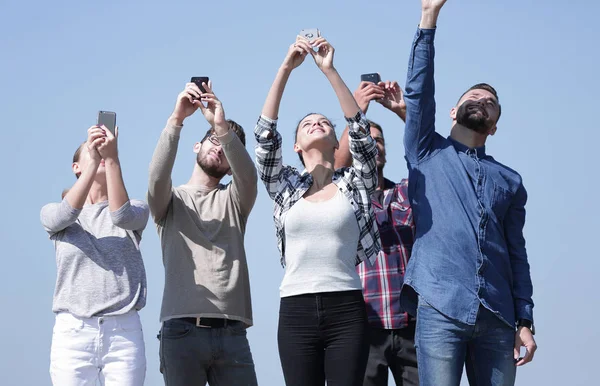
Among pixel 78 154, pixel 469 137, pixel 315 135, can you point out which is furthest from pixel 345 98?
pixel 78 154

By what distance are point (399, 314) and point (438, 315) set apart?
0.89 m

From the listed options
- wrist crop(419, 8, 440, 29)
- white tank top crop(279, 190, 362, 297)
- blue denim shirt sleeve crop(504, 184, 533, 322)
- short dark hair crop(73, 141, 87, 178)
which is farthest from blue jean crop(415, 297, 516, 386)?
short dark hair crop(73, 141, 87, 178)

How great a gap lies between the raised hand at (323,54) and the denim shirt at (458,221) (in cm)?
62

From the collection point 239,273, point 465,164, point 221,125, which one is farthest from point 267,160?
point 465,164

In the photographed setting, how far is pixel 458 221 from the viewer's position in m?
4.71

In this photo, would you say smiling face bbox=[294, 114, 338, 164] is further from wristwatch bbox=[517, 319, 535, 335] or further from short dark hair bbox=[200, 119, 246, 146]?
wristwatch bbox=[517, 319, 535, 335]

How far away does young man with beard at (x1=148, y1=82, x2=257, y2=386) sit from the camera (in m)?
5.25

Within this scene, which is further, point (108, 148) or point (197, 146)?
point (197, 146)

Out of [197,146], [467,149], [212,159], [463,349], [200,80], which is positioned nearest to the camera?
[463,349]

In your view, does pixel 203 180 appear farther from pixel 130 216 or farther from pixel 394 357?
pixel 394 357

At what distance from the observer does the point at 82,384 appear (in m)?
5.16

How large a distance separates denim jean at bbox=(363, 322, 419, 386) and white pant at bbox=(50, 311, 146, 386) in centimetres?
161

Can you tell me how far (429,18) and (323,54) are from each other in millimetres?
813

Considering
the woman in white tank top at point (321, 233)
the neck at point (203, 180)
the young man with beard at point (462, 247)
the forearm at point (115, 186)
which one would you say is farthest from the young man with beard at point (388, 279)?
the forearm at point (115, 186)
